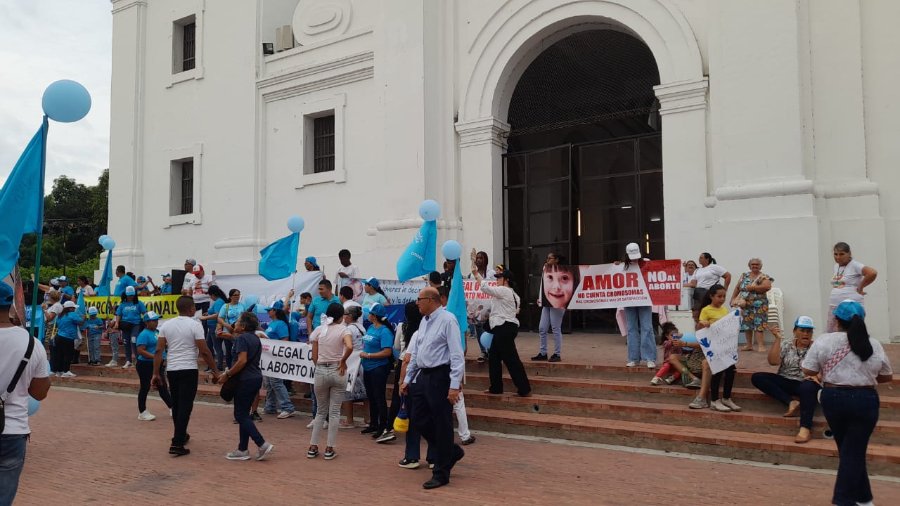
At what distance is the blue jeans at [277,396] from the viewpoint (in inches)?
404

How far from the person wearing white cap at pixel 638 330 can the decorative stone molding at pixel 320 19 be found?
1052cm

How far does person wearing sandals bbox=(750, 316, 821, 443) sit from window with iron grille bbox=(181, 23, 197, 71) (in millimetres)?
18147

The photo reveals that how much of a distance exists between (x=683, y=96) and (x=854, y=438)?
854cm

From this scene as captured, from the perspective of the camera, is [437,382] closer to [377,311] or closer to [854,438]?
[377,311]

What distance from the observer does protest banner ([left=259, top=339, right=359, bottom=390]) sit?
32.0 feet

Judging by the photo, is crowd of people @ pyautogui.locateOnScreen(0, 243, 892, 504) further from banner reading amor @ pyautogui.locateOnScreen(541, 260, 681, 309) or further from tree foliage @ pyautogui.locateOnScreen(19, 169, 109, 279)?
tree foliage @ pyautogui.locateOnScreen(19, 169, 109, 279)

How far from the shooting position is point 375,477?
679 cm

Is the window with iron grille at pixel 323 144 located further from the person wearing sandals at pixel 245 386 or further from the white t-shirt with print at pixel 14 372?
the white t-shirt with print at pixel 14 372

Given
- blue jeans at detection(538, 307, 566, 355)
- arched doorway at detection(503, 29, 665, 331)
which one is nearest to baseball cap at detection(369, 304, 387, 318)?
blue jeans at detection(538, 307, 566, 355)

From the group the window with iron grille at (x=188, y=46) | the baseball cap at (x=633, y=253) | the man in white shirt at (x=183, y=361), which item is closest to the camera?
the man in white shirt at (x=183, y=361)

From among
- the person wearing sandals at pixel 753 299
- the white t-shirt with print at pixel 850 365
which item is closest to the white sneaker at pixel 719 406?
the white t-shirt with print at pixel 850 365

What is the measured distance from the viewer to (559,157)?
14.9m

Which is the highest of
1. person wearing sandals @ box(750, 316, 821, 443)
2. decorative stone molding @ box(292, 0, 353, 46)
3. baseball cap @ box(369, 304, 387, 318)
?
decorative stone molding @ box(292, 0, 353, 46)

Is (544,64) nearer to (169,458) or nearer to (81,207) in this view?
(169,458)
